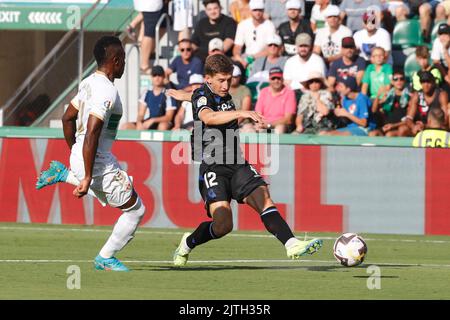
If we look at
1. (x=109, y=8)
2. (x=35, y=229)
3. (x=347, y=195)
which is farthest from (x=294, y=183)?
(x=109, y=8)

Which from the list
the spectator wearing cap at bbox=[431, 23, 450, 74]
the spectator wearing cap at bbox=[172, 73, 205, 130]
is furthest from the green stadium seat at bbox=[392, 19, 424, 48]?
the spectator wearing cap at bbox=[172, 73, 205, 130]

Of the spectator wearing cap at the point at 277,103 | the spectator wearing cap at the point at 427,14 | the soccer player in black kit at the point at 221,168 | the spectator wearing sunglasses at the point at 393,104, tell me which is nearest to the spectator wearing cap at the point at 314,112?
the spectator wearing cap at the point at 277,103

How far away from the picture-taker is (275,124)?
2016 centimetres

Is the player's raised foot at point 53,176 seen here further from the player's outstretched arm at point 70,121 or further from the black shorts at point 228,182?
the black shorts at point 228,182

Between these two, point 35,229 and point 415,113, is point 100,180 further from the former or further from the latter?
point 415,113

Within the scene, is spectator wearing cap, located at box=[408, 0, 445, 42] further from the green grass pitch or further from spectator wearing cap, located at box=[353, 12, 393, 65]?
the green grass pitch

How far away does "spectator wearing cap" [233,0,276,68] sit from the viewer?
22.3 meters

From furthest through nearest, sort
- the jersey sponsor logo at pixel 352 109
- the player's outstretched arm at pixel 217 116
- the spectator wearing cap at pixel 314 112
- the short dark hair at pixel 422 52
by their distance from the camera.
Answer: the short dark hair at pixel 422 52 < the jersey sponsor logo at pixel 352 109 < the spectator wearing cap at pixel 314 112 < the player's outstretched arm at pixel 217 116

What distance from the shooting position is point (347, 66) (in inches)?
832

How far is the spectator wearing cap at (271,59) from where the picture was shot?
21812mm

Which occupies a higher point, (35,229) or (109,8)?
(109,8)

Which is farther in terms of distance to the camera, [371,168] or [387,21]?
[387,21]

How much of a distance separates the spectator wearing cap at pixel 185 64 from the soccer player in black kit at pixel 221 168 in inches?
361

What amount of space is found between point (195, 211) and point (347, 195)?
2.43 meters
